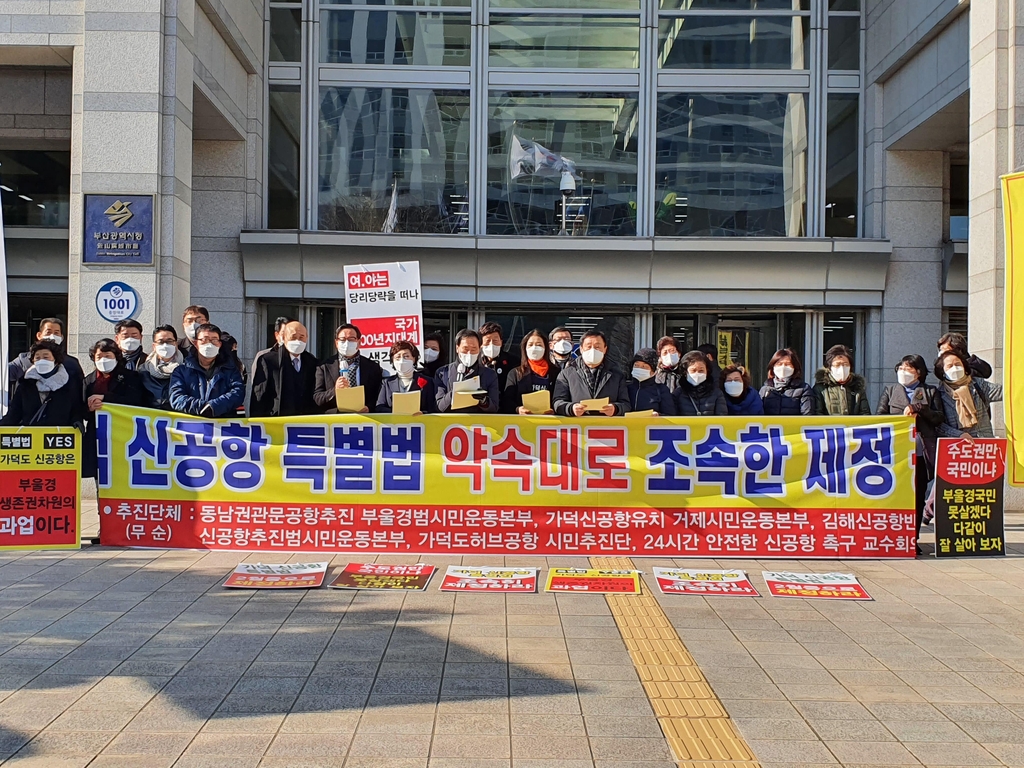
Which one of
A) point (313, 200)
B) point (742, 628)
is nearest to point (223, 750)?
point (742, 628)

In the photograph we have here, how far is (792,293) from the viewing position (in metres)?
16.0

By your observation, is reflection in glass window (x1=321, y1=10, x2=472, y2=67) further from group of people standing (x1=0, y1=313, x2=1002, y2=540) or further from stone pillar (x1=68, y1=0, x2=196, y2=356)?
group of people standing (x1=0, y1=313, x2=1002, y2=540)

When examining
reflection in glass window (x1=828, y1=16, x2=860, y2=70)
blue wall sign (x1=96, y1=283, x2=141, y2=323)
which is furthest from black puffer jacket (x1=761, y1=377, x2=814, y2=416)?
reflection in glass window (x1=828, y1=16, x2=860, y2=70)

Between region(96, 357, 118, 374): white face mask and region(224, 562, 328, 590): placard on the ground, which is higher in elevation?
region(96, 357, 118, 374): white face mask

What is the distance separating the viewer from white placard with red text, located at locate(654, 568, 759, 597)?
7.03 meters

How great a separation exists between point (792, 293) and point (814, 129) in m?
2.85

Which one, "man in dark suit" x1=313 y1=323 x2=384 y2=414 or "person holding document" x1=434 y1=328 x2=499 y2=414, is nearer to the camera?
"person holding document" x1=434 y1=328 x2=499 y2=414

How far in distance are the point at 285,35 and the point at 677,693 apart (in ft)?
47.7

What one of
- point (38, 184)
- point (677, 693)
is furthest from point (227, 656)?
point (38, 184)

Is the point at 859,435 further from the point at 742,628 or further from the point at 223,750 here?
the point at 223,750

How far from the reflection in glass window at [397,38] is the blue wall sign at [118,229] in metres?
5.75

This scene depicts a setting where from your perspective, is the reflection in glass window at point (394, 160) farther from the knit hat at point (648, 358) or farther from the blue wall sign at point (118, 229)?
the knit hat at point (648, 358)

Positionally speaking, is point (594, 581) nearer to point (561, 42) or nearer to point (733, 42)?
point (561, 42)

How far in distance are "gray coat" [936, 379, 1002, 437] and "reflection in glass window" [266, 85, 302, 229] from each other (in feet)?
35.5
